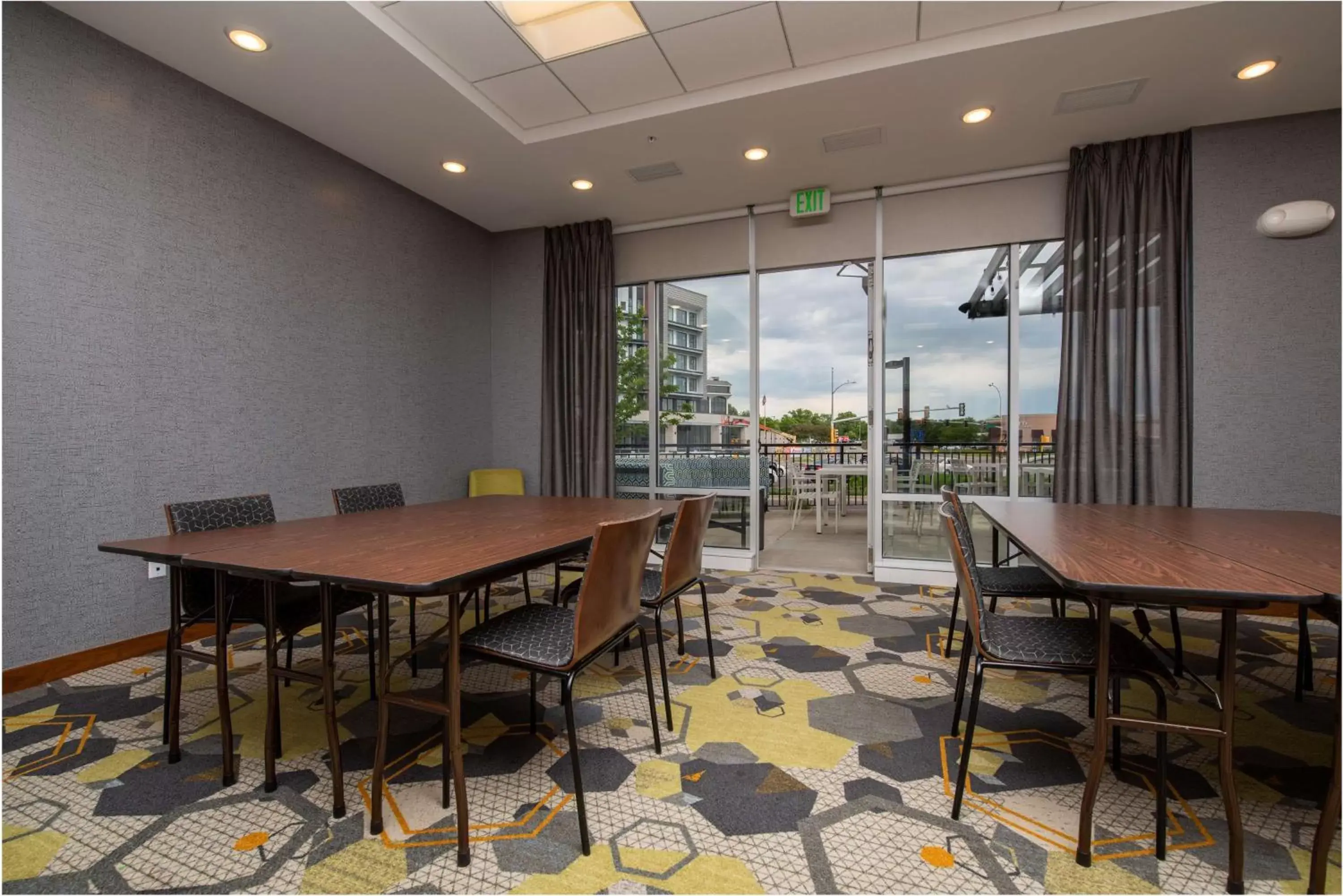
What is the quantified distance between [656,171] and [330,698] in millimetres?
3704

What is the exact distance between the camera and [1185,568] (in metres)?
1.44

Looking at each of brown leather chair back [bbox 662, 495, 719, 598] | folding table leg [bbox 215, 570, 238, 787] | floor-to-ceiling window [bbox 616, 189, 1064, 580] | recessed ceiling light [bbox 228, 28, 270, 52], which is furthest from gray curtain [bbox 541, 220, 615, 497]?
folding table leg [bbox 215, 570, 238, 787]

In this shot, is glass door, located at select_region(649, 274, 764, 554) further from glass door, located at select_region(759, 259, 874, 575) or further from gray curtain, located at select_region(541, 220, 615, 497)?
gray curtain, located at select_region(541, 220, 615, 497)

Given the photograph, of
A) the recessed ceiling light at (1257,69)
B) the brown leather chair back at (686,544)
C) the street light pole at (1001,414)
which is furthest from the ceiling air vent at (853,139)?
the brown leather chair back at (686,544)

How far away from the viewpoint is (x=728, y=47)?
9.47 ft

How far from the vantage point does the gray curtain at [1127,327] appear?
3.57 metres

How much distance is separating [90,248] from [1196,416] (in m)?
5.99

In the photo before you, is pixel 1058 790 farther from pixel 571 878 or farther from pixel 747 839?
pixel 571 878

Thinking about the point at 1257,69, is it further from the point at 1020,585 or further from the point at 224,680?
the point at 224,680

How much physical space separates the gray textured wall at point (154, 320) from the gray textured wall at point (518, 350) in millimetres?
1136

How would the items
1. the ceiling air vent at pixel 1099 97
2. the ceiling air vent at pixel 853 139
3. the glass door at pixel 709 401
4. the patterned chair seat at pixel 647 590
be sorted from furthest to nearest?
the glass door at pixel 709 401 → the ceiling air vent at pixel 853 139 → the ceiling air vent at pixel 1099 97 → the patterned chair seat at pixel 647 590

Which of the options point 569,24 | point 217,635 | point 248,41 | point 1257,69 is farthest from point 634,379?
point 1257,69

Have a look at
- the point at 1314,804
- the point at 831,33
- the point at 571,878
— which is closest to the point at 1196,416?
the point at 1314,804

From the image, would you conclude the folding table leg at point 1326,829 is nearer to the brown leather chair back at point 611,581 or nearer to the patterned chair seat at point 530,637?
the brown leather chair back at point 611,581
